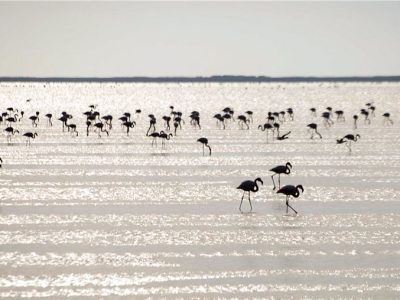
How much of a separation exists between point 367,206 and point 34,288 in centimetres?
996

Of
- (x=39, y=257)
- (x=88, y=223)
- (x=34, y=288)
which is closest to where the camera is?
(x=34, y=288)

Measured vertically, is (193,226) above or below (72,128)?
above

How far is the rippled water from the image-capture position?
1250 centimetres

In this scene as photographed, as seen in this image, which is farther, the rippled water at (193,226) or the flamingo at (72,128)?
the flamingo at (72,128)

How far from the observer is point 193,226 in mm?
16578

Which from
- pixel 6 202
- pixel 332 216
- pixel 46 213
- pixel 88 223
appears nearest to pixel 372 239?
pixel 332 216

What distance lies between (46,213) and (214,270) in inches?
251

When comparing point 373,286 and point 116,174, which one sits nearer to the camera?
point 373,286

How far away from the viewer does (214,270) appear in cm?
1320

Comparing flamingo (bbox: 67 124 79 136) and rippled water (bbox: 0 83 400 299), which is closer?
rippled water (bbox: 0 83 400 299)

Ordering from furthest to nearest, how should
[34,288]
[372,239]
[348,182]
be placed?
[348,182] < [372,239] < [34,288]

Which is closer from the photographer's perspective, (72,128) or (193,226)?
(193,226)

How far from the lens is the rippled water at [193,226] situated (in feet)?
41.0

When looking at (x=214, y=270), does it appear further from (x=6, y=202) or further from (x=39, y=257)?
(x=6, y=202)
